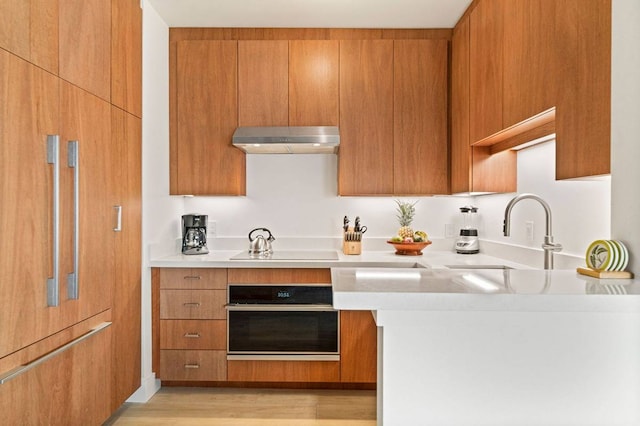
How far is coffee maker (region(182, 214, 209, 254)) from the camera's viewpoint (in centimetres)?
321

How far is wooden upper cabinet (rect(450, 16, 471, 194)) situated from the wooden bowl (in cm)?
44

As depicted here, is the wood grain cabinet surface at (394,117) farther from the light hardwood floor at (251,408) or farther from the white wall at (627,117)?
the white wall at (627,117)

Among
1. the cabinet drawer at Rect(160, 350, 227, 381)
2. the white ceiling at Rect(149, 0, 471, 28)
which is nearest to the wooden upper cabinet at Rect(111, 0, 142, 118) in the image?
the white ceiling at Rect(149, 0, 471, 28)

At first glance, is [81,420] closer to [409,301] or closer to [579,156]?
[409,301]

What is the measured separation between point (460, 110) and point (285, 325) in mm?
1796

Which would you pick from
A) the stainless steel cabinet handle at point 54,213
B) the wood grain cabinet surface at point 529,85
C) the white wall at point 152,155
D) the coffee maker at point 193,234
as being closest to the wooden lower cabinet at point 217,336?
the white wall at point 152,155

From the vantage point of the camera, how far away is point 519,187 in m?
2.69

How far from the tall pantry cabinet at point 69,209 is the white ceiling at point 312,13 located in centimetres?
43

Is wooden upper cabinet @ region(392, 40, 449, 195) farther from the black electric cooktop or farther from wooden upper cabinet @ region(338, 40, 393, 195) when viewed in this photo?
the black electric cooktop

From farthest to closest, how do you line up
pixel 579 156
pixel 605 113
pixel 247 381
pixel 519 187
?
pixel 247 381 < pixel 519 187 < pixel 579 156 < pixel 605 113

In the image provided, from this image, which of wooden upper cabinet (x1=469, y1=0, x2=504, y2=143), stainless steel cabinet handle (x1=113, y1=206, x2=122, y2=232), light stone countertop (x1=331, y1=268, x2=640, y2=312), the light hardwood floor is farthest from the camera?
the light hardwood floor

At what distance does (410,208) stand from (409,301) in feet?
7.57

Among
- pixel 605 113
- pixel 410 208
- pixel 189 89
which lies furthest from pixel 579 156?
pixel 189 89

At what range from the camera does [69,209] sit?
6.26 feet
